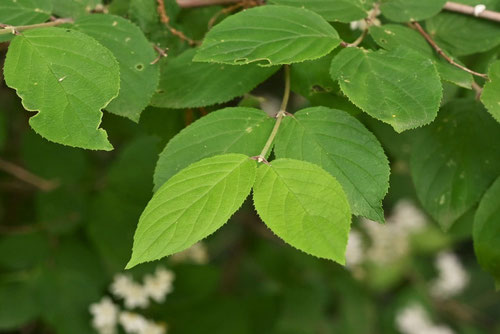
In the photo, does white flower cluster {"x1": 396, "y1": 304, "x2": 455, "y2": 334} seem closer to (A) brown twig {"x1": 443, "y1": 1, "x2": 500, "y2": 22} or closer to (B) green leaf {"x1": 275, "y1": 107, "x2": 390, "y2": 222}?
(A) brown twig {"x1": 443, "y1": 1, "x2": 500, "y2": 22}

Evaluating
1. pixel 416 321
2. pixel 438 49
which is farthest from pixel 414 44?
pixel 416 321

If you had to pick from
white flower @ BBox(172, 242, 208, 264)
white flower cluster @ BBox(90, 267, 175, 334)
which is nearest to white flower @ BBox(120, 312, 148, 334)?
white flower cluster @ BBox(90, 267, 175, 334)

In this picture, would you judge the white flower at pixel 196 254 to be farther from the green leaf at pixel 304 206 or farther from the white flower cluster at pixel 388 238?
the green leaf at pixel 304 206

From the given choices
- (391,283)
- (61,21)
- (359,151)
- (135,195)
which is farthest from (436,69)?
(391,283)

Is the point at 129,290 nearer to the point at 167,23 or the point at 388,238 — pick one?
the point at 167,23

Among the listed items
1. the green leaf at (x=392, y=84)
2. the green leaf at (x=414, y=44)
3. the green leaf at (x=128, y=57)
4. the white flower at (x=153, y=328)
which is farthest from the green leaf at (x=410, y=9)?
the white flower at (x=153, y=328)

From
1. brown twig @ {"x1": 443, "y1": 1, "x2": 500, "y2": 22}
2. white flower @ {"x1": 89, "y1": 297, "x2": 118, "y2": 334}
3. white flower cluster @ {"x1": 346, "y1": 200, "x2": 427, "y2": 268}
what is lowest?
white flower cluster @ {"x1": 346, "y1": 200, "x2": 427, "y2": 268}
